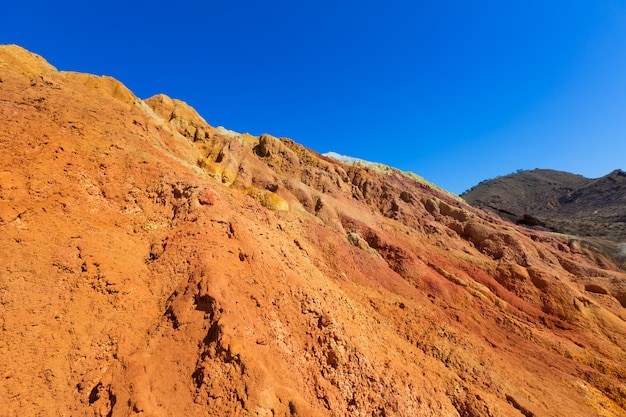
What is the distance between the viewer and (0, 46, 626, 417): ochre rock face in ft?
27.2

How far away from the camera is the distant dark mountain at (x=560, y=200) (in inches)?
2419

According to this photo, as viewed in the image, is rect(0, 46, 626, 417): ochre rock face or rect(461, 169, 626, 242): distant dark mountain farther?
rect(461, 169, 626, 242): distant dark mountain

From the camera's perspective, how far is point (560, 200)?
334 feet

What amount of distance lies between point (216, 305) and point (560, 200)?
122 m

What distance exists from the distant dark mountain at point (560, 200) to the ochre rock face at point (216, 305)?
151 ft

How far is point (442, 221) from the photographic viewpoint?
3475 cm

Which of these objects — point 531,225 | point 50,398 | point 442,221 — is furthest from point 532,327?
point 531,225

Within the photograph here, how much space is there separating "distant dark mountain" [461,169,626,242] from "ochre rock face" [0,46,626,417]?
151 ft

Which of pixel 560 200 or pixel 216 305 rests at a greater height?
pixel 560 200

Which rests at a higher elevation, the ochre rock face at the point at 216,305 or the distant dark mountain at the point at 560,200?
the distant dark mountain at the point at 560,200

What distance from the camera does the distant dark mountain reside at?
202 ft

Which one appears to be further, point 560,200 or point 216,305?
point 560,200

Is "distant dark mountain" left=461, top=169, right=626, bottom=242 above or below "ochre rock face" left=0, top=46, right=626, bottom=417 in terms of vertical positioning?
above

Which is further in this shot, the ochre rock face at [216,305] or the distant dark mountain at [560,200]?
the distant dark mountain at [560,200]
